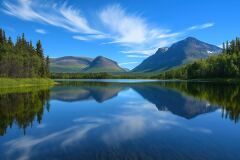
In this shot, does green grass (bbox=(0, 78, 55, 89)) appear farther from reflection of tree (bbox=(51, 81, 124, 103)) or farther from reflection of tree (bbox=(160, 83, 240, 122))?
reflection of tree (bbox=(160, 83, 240, 122))

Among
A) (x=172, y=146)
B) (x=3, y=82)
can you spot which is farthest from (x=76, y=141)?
(x=3, y=82)

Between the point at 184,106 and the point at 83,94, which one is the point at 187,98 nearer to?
the point at 184,106

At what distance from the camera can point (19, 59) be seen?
405 feet

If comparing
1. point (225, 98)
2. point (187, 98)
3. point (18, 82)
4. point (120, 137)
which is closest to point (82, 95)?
point (187, 98)

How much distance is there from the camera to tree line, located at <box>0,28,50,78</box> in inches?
4461

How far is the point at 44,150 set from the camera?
18609mm

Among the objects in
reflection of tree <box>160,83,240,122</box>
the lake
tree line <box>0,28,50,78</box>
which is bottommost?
reflection of tree <box>160,83,240,122</box>

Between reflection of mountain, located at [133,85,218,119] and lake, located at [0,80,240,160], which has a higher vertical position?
lake, located at [0,80,240,160]

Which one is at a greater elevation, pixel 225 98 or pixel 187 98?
pixel 225 98

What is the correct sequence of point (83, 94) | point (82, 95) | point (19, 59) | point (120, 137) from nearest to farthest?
point (120, 137) < point (82, 95) < point (83, 94) < point (19, 59)

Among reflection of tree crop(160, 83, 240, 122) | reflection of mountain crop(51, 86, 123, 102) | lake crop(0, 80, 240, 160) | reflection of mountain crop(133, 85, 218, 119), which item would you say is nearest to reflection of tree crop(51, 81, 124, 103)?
reflection of mountain crop(51, 86, 123, 102)

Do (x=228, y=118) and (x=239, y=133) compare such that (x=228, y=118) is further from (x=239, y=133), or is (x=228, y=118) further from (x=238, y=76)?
(x=238, y=76)

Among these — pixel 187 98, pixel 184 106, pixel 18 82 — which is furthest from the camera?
pixel 18 82

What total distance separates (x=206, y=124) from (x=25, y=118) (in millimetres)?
19327
